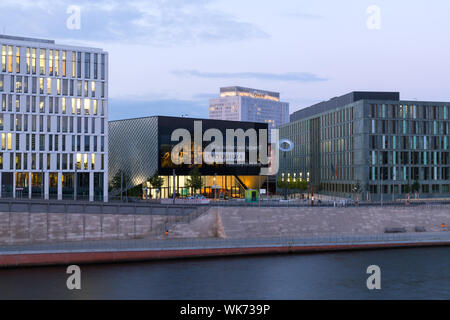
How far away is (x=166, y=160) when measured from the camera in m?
102

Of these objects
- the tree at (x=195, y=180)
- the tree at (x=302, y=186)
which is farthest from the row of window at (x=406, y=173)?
the tree at (x=195, y=180)

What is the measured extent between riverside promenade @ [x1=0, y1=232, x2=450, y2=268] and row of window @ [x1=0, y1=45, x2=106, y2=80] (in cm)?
3723

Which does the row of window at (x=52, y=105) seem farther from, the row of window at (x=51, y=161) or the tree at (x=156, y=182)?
the tree at (x=156, y=182)

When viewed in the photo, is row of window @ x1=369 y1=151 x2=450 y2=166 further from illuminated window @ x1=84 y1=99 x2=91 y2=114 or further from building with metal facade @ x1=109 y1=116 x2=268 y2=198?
illuminated window @ x1=84 y1=99 x2=91 y2=114

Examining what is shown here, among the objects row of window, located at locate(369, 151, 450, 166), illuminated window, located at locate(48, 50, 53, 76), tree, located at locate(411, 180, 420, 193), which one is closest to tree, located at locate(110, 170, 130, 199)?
illuminated window, located at locate(48, 50, 53, 76)

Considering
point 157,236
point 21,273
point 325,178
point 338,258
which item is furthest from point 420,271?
point 325,178

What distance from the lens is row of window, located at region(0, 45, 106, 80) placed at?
8425cm

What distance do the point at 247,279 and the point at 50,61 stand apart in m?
55.8

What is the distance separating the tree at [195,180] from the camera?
96.9m

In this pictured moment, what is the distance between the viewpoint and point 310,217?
234 feet

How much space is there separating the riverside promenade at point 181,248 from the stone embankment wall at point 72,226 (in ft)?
11.2

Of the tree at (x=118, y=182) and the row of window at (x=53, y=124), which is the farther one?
the tree at (x=118, y=182)
